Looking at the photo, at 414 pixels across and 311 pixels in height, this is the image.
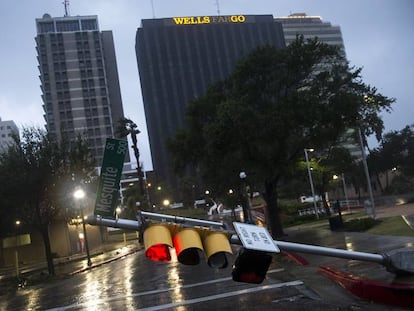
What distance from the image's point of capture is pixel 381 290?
8953 millimetres

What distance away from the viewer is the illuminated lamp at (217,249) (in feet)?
17.6

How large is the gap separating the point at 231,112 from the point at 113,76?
439 ft

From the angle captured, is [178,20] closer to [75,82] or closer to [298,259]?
[75,82]

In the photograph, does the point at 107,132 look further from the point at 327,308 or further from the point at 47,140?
the point at 327,308

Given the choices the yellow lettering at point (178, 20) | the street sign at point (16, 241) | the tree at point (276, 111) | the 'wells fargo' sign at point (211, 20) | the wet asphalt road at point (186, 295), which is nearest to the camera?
the wet asphalt road at point (186, 295)

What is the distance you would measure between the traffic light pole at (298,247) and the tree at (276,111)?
55.2ft

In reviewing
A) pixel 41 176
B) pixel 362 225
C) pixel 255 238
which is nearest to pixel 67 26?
pixel 41 176

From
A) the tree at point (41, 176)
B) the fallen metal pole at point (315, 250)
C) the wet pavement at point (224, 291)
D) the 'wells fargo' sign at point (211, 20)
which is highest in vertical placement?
the 'wells fargo' sign at point (211, 20)

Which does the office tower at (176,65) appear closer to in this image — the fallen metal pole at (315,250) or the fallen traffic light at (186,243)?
the fallen metal pole at (315,250)

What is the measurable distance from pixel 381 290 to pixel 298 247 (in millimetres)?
3573

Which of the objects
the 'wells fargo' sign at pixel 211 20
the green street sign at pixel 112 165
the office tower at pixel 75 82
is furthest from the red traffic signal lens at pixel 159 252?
the 'wells fargo' sign at pixel 211 20

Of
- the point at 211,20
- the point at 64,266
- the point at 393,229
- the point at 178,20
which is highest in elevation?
the point at 178,20

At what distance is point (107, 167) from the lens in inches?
201

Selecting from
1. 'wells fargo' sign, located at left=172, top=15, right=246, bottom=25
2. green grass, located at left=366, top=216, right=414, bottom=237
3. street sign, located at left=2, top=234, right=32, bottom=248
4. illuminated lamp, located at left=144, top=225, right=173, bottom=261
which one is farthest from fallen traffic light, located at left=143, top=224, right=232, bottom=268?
'wells fargo' sign, located at left=172, top=15, right=246, bottom=25
